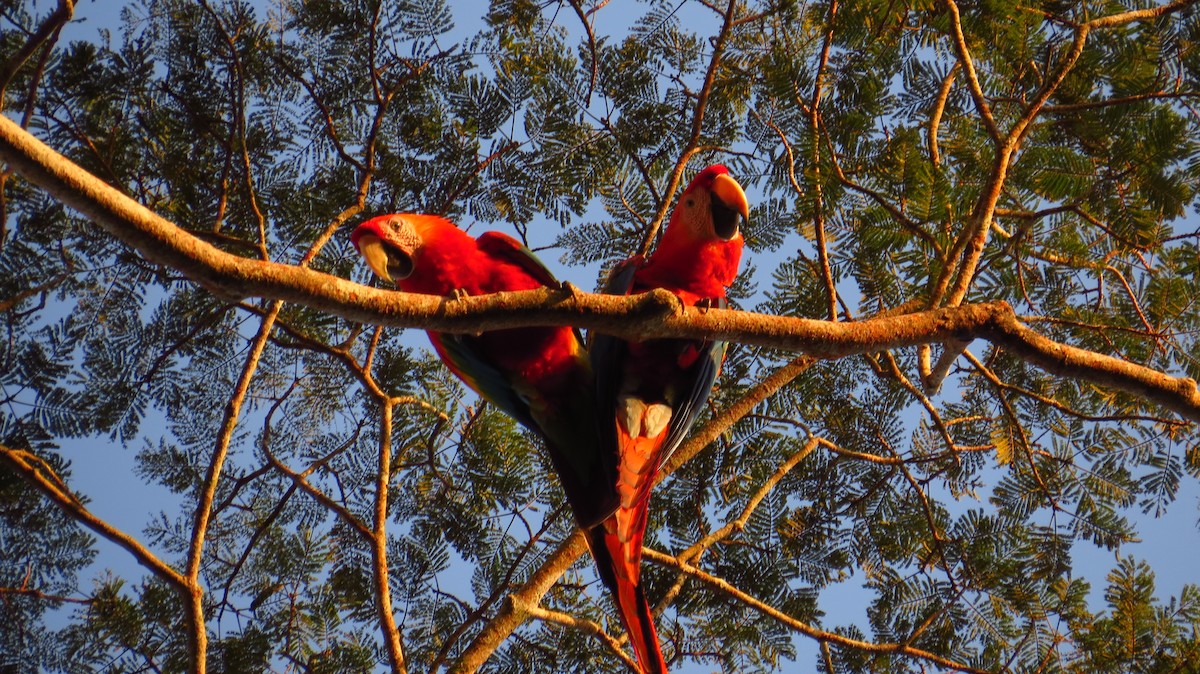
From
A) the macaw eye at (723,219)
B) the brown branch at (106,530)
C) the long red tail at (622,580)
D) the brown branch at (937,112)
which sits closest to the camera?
the brown branch at (106,530)

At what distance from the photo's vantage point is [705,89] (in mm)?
2676

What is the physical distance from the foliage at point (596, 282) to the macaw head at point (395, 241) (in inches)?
12.9

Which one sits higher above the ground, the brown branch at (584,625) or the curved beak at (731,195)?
the curved beak at (731,195)

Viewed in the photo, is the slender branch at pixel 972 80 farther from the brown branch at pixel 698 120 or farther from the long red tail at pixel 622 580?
the long red tail at pixel 622 580

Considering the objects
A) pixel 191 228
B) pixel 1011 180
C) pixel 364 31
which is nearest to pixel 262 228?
pixel 191 228

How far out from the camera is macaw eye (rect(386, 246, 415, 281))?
91.4 inches

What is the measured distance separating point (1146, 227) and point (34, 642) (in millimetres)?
3516

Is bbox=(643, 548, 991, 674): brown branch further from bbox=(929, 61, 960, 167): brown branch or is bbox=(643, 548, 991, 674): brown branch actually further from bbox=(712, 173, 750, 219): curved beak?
bbox=(929, 61, 960, 167): brown branch

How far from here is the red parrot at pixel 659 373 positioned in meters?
2.33

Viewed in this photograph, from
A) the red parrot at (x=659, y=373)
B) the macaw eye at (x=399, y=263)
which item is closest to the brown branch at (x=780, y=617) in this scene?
the red parrot at (x=659, y=373)

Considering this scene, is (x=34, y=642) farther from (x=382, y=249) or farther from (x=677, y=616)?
(x=677, y=616)

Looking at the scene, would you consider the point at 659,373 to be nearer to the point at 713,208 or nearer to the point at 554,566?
the point at 713,208

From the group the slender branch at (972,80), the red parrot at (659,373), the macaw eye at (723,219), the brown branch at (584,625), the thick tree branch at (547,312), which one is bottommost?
the brown branch at (584,625)

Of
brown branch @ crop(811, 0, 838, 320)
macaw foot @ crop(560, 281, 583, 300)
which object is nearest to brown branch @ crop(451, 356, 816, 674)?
brown branch @ crop(811, 0, 838, 320)
